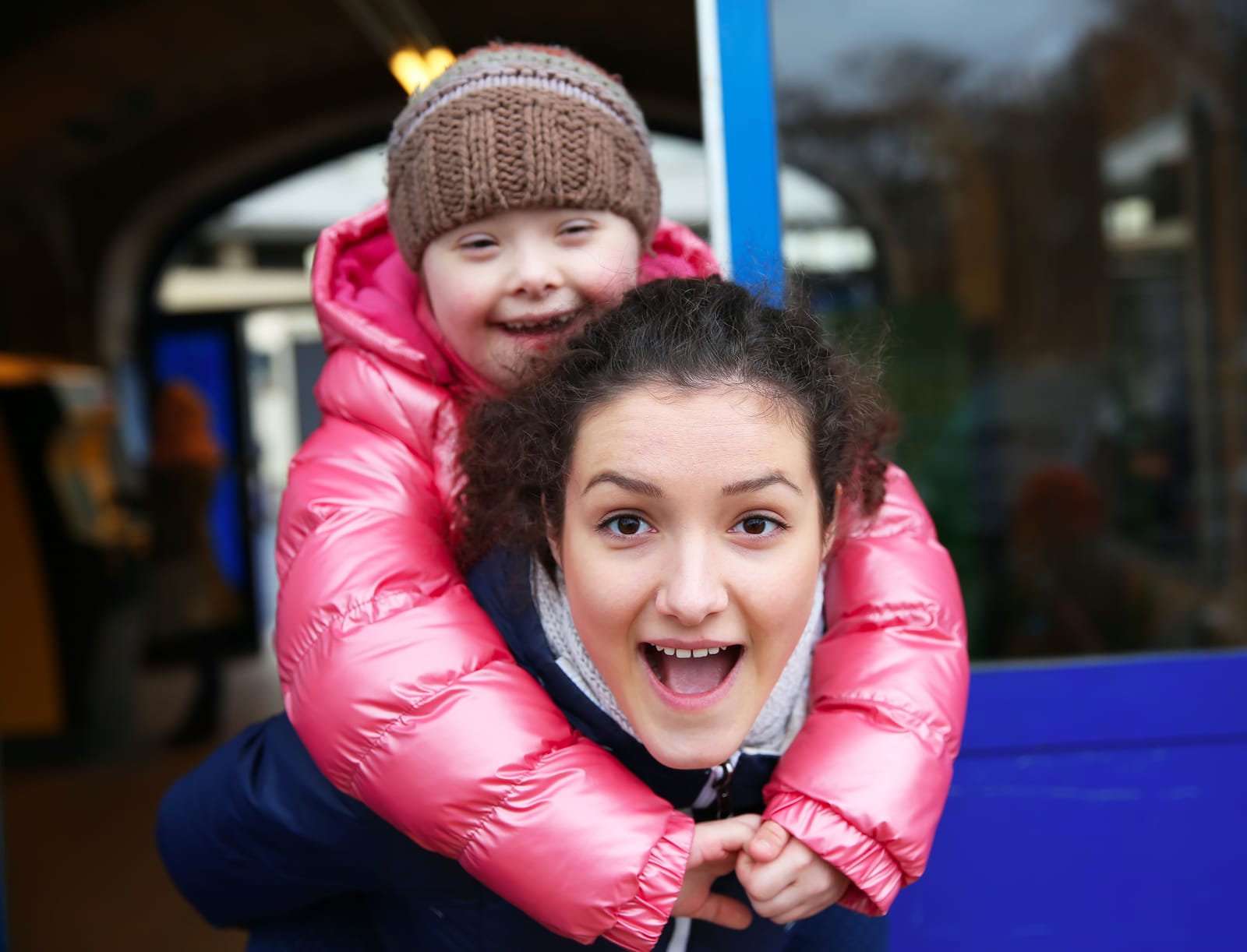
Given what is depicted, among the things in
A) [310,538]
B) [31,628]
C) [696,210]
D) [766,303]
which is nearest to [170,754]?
[31,628]

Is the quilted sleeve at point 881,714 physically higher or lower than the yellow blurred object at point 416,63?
lower

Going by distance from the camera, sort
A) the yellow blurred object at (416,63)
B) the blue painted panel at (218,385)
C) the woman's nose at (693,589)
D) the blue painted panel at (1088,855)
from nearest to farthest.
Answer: the woman's nose at (693,589), the blue painted panel at (1088,855), the yellow blurred object at (416,63), the blue painted panel at (218,385)

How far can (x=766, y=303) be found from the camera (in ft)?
3.89

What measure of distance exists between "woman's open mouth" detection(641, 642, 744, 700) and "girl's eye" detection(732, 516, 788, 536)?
0.38ft

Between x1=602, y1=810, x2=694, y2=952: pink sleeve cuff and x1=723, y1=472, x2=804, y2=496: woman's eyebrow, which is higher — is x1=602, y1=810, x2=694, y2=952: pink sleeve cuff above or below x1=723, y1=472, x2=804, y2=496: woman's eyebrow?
below

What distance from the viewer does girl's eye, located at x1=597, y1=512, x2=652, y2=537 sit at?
3.34 ft

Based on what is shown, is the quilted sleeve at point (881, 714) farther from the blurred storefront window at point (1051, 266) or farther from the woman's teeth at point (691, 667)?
the blurred storefront window at point (1051, 266)

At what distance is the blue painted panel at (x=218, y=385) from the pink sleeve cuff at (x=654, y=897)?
253 inches

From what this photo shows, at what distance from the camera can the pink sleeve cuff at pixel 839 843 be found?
3.51 ft

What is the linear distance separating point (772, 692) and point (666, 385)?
1.19ft

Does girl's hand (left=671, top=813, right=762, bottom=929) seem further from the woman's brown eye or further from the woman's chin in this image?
the woman's brown eye

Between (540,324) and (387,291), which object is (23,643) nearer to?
(387,291)

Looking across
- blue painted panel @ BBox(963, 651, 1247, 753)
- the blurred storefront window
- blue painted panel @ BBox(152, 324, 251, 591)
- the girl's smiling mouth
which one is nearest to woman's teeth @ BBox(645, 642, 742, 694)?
the girl's smiling mouth

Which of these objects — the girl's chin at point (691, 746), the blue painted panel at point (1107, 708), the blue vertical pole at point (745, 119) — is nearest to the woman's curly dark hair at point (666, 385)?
the girl's chin at point (691, 746)
